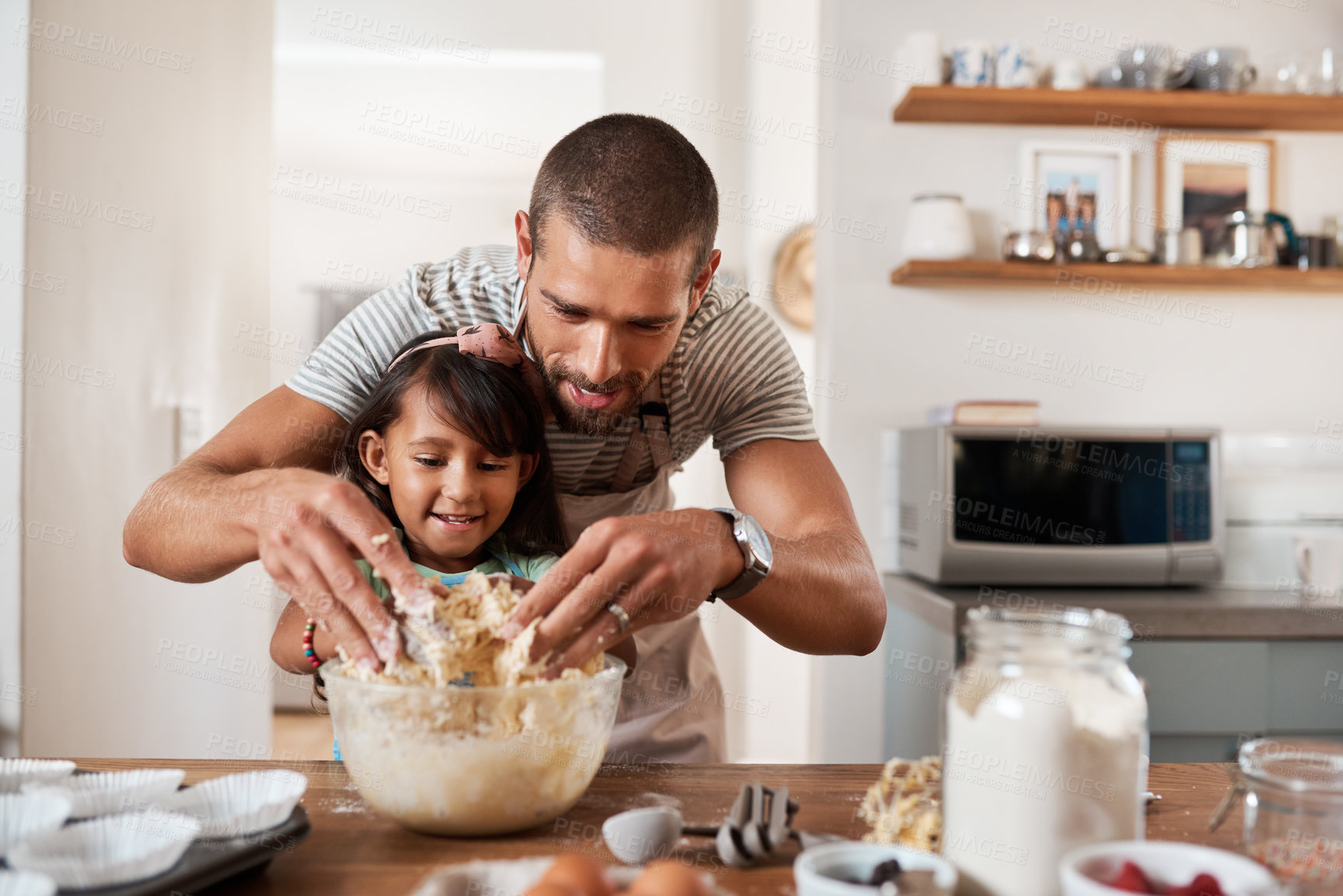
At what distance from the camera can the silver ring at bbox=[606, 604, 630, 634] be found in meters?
0.97

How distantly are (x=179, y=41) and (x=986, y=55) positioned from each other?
2301mm

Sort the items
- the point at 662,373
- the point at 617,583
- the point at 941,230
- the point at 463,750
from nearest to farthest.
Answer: the point at 463,750
the point at 617,583
the point at 662,373
the point at 941,230

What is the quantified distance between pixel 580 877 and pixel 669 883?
0.19 feet

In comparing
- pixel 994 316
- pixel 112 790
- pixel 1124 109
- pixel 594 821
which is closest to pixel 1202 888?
pixel 594 821

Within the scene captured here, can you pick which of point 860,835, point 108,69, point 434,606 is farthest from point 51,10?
point 860,835

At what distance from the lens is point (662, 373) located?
63.3 inches

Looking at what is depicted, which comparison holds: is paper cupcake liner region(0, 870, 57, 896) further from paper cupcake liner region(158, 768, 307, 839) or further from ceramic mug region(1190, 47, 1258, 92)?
ceramic mug region(1190, 47, 1258, 92)

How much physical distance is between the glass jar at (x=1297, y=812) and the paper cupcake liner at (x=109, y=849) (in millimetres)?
786

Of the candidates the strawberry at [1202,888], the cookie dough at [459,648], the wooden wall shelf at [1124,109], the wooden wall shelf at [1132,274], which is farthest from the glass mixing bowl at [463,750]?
the wooden wall shelf at [1124,109]

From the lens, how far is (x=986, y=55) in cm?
285

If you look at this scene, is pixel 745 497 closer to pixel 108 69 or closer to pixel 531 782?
pixel 531 782

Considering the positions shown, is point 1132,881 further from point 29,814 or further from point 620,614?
point 29,814

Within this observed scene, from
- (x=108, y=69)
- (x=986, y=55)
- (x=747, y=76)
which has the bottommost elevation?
(x=108, y=69)

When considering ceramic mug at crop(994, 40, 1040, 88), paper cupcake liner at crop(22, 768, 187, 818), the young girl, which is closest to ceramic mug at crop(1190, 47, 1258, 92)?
ceramic mug at crop(994, 40, 1040, 88)
